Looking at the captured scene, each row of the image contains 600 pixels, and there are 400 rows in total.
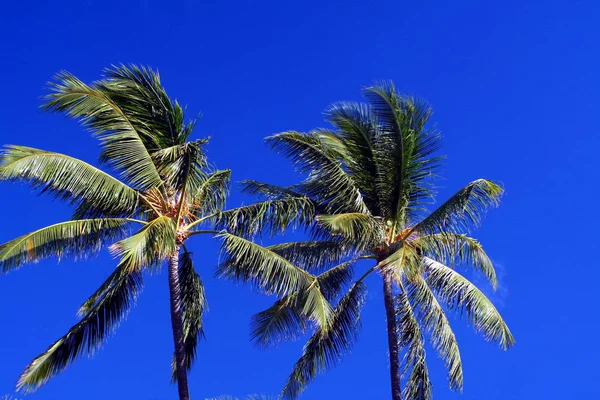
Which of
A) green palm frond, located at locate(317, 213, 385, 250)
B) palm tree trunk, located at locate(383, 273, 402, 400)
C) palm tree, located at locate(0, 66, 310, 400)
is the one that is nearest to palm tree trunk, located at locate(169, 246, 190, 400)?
palm tree, located at locate(0, 66, 310, 400)

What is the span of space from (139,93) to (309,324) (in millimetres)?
6137

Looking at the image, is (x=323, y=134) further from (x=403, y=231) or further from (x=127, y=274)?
(x=127, y=274)

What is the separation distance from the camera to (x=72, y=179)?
19.4 metres

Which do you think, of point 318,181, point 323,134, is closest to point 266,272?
point 318,181

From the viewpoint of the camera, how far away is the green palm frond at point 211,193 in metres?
21.3

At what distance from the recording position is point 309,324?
21.5 meters

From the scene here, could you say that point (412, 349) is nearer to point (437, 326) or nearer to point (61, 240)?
point (437, 326)

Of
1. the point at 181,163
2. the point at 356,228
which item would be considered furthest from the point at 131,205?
the point at 356,228

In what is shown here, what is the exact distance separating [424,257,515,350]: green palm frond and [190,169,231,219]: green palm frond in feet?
15.7

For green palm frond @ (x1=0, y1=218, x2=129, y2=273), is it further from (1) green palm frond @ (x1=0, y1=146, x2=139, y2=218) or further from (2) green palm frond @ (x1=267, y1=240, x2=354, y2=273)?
(2) green palm frond @ (x1=267, y1=240, x2=354, y2=273)

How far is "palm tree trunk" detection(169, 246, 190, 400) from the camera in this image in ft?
63.1

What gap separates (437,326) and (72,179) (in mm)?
8248

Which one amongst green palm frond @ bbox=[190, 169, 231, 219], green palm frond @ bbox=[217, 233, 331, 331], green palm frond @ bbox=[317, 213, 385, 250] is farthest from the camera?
green palm frond @ bbox=[190, 169, 231, 219]

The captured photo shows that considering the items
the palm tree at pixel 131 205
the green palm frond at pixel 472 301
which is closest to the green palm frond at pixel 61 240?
the palm tree at pixel 131 205
